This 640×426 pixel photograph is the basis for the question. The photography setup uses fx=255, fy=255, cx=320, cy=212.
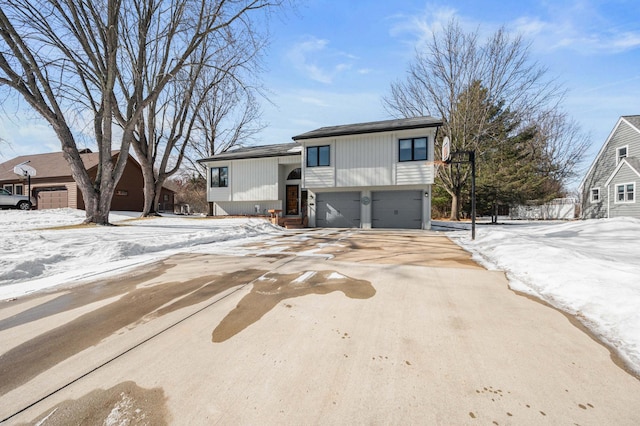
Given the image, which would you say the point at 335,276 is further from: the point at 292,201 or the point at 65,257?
the point at 292,201

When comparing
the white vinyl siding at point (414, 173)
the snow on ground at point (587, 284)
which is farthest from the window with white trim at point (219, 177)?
the snow on ground at point (587, 284)

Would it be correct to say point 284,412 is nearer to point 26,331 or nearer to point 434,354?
point 434,354

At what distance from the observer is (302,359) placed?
1904 millimetres

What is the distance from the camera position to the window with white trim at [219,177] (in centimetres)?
1727

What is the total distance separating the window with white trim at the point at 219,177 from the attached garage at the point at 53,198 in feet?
47.1

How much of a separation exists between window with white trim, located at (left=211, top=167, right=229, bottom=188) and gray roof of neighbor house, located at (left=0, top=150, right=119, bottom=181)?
1286 centimetres

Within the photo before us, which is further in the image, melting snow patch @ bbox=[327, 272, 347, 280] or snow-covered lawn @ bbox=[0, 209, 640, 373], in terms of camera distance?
melting snow patch @ bbox=[327, 272, 347, 280]

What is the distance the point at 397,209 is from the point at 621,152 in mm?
18144

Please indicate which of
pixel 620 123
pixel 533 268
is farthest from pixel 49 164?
pixel 620 123

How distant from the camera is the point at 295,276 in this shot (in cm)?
402

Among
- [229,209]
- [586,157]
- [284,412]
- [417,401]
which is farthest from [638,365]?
[586,157]

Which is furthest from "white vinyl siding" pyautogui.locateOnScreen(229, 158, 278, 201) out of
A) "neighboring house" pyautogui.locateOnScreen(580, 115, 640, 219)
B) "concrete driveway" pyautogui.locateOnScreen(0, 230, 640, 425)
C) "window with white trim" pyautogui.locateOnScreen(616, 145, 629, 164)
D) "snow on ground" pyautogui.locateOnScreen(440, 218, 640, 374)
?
"window with white trim" pyautogui.locateOnScreen(616, 145, 629, 164)

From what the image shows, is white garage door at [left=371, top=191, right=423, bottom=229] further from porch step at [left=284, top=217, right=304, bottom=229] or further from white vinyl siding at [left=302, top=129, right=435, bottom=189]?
porch step at [left=284, top=217, right=304, bottom=229]

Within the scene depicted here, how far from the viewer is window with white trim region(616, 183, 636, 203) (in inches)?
630
